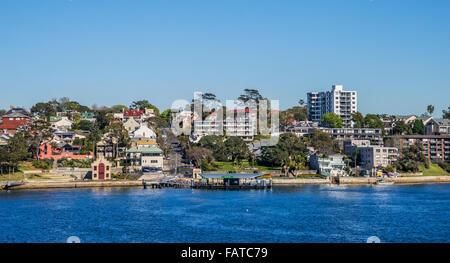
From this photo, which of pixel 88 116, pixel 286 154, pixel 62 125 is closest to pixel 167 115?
pixel 88 116

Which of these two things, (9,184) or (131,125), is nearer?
(9,184)

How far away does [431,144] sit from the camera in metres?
76.2

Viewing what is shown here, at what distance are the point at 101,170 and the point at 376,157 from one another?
122 ft

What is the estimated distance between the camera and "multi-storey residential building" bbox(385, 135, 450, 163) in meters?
75.5

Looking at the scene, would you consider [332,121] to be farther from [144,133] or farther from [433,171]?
[144,133]

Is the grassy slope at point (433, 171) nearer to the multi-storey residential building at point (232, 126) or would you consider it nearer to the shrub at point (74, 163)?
the multi-storey residential building at point (232, 126)

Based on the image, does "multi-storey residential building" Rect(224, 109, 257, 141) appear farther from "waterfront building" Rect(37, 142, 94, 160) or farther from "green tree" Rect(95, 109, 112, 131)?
"waterfront building" Rect(37, 142, 94, 160)

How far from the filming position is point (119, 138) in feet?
212

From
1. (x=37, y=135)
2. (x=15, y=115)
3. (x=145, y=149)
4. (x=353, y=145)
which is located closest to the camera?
(x=145, y=149)

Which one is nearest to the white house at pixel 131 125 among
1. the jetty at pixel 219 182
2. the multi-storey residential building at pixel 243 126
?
the multi-storey residential building at pixel 243 126

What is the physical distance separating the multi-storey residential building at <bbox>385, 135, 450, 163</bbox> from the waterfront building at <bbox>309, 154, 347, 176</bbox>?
16310 mm

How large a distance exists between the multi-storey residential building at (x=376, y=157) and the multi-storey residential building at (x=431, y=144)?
7965mm

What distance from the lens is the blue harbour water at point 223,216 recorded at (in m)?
27.1
